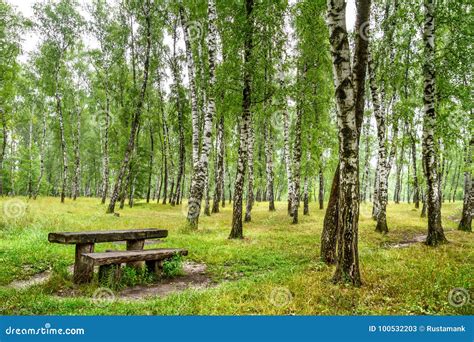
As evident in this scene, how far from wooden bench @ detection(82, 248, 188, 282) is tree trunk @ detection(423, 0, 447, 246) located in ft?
32.3

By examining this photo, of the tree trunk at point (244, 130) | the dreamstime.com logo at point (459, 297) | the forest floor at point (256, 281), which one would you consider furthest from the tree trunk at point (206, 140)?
the dreamstime.com logo at point (459, 297)

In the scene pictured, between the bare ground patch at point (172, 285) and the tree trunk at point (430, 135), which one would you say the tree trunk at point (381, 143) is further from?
the bare ground patch at point (172, 285)

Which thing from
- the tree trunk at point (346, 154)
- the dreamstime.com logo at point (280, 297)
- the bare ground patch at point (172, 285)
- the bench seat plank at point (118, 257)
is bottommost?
the bare ground patch at point (172, 285)

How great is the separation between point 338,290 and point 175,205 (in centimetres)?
2958

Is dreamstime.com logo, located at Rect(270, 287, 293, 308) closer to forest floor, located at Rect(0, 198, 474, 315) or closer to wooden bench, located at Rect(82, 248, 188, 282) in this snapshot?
forest floor, located at Rect(0, 198, 474, 315)

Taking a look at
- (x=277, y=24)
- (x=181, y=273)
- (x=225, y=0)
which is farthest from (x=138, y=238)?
(x=225, y=0)

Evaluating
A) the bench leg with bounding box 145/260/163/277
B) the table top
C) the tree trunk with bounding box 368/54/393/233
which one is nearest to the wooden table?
the table top

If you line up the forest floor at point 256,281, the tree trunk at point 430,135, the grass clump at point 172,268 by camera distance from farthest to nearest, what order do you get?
the tree trunk at point 430,135
the grass clump at point 172,268
the forest floor at point 256,281

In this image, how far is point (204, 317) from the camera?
5180mm

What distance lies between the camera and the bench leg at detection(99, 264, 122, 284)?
292 inches

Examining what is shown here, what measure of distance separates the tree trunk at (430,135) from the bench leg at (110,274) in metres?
11.0

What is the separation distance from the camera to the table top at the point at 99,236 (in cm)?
733

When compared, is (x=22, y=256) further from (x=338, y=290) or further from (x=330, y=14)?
(x=330, y=14)

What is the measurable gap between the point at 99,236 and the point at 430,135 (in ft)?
39.6
